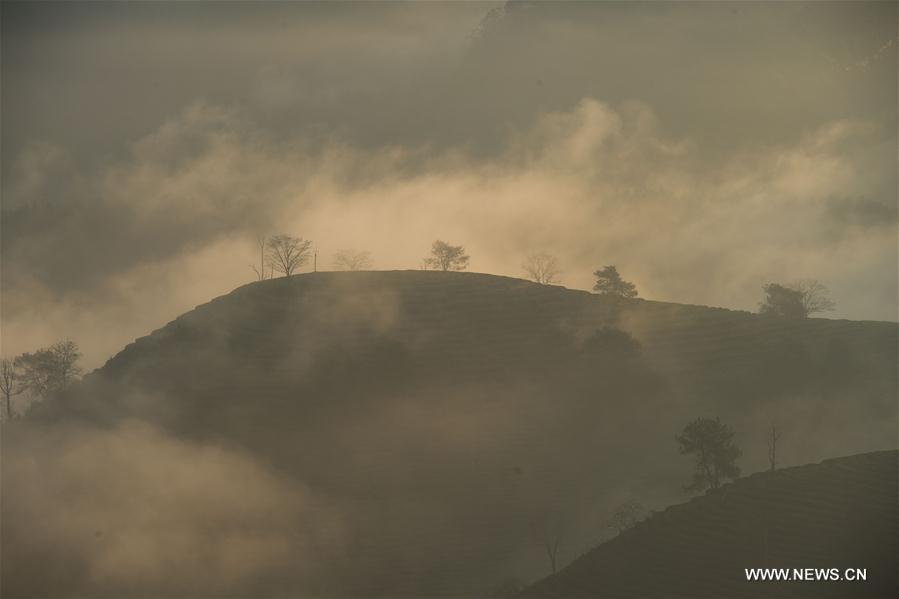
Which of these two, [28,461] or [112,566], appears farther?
[28,461]

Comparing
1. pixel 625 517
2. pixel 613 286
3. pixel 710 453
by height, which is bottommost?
pixel 625 517

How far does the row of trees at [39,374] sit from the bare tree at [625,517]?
288 ft

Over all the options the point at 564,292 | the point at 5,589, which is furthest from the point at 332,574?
the point at 564,292

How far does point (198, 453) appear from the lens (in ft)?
391

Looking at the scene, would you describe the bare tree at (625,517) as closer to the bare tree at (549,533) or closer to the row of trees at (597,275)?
the bare tree at (549,533)

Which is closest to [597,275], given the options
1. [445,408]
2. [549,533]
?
[445,408]

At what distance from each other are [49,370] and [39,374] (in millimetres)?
2630

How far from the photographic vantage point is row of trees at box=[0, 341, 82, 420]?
15712 centimetres

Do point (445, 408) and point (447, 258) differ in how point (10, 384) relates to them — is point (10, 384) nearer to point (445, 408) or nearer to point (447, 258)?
point (447, 258)

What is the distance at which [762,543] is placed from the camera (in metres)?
67.6

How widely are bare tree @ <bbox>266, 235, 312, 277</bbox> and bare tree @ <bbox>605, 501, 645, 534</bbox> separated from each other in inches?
3280

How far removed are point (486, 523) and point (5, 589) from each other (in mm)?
45786

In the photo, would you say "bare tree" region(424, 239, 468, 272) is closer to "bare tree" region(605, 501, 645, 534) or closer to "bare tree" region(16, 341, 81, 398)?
"bare tree" region(16, 341, 81, 398)

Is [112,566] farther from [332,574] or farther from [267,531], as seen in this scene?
[332,574]
